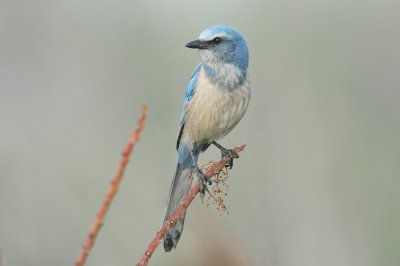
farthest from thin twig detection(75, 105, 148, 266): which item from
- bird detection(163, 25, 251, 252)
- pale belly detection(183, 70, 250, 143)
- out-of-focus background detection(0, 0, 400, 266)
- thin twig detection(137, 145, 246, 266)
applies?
pale belly detection(183, 70, 250, 143)

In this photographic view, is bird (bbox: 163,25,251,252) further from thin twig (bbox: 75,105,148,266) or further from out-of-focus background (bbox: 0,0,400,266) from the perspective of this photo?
thin twig (bbox: 75,105,148,266)

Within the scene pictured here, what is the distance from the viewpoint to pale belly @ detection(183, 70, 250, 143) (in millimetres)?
5695

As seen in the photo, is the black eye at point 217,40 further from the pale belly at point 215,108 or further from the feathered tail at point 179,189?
the feathered tail at point 179,189

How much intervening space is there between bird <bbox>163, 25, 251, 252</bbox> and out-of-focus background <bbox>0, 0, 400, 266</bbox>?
733mm

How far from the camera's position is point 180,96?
26.5 ft

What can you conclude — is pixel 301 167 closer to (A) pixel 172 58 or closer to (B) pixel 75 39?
(A) pixel 172 58

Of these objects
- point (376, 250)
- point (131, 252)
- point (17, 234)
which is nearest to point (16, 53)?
point (17, 234)

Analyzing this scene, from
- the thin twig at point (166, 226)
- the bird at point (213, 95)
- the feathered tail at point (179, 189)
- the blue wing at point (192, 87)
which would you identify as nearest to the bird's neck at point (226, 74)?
the bird at point (213, 95)

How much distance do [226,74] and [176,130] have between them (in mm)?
1978

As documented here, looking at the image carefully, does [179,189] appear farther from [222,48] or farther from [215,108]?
[222,48]

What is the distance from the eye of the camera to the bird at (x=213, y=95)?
5.71 metres

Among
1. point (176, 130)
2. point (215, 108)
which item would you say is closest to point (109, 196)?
point (215, 108)

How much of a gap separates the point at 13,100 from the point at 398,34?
4952mm

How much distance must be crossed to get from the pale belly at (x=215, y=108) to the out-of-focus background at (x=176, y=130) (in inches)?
33.9
